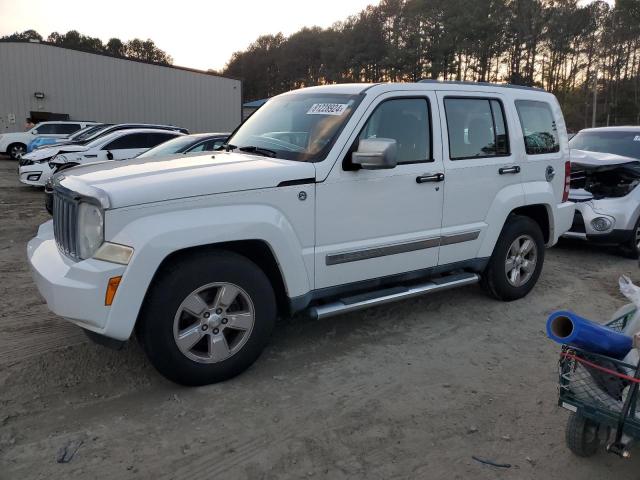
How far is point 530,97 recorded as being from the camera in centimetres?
520

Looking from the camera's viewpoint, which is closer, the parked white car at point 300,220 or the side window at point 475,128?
the parked white car at point 300,220

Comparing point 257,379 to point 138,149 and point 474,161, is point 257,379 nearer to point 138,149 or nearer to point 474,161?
point 474,161

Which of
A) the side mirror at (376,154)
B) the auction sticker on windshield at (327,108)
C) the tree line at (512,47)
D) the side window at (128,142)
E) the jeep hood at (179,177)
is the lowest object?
the jeep hood at (179,177)

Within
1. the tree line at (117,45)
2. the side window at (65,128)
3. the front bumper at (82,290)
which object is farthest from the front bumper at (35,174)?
the tree line at (117,45)

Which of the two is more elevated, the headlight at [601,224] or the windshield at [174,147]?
the windshield at [174,147]

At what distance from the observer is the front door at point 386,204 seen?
3.72 m

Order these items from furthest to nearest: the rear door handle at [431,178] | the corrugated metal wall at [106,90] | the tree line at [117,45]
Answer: the tree line at [117,45]
the corrugated metal wall at [106,90]
the rear door handle at [431,178]

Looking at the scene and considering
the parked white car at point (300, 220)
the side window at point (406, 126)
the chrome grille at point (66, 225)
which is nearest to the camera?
the parked white car at point (300, 220)

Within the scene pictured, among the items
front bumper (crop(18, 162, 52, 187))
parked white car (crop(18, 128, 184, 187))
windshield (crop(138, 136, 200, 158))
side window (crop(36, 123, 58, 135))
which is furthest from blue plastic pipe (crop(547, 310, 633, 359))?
side window (crop(36, 123, 58, 135))

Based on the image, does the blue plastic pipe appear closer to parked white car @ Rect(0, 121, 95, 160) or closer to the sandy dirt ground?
the sandy dirt ground

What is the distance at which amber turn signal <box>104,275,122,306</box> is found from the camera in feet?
9.50

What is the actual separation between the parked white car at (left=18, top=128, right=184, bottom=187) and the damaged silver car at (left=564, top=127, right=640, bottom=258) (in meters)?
8.74

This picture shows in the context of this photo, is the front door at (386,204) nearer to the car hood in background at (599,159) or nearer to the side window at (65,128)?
the car hood in background at (599,159)

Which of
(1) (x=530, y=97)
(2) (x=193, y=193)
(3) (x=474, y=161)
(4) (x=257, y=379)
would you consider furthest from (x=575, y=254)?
(2) (x=193, y=193)
